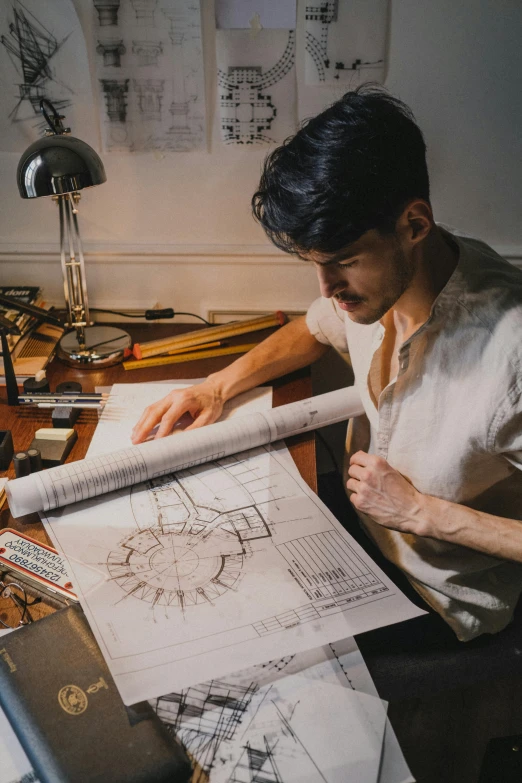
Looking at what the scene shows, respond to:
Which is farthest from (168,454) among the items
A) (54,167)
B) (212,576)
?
(54,167)

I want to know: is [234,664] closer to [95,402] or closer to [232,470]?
[232,470]

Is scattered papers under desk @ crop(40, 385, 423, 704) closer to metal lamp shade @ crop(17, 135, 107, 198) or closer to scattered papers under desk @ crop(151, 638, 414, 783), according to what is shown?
scattered papers under desk @ crop(151, 638, 414, 783)

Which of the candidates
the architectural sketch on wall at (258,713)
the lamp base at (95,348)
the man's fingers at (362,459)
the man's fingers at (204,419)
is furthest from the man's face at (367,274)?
the lamp base at (95,348)

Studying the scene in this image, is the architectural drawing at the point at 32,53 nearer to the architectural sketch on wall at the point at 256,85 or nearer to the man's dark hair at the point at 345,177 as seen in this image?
the architectural sketch on wall at the point at 256,85

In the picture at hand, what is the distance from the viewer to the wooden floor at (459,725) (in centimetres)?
124

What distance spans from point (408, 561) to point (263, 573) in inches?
14.8

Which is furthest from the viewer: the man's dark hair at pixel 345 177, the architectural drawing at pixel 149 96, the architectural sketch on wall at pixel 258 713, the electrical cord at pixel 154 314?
the electrical cord at pixel 154 314

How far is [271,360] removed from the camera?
135cm

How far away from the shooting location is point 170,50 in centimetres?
144

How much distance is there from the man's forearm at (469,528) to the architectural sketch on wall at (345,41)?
98 cm

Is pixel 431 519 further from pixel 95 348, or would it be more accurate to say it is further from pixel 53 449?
pixel 95 348

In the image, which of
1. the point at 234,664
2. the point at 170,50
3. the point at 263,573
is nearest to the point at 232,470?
the point at 263,573

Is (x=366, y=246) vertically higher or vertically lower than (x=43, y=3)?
lower

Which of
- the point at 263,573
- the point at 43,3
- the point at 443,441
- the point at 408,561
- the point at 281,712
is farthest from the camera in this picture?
the point at 43,3
